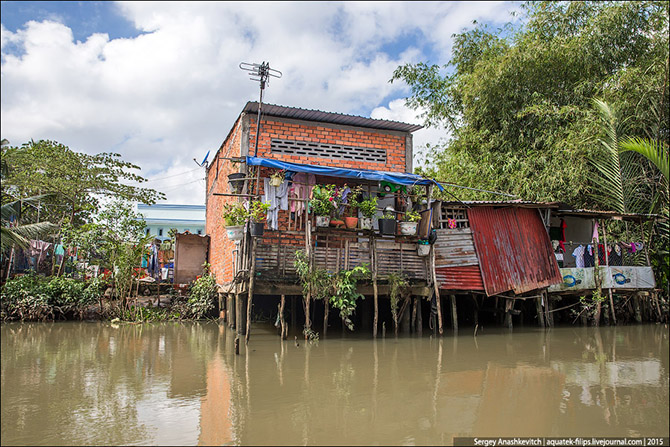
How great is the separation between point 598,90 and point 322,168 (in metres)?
9.91

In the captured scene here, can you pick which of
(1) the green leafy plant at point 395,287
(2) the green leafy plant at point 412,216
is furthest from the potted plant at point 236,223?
(2) the green leafy plant at point 412,216

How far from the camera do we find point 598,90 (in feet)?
46.7

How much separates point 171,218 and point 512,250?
2560 cm

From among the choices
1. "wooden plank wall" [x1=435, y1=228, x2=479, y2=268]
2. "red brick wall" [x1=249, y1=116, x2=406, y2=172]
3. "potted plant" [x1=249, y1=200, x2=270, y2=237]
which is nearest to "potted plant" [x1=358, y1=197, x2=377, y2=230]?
"red brick wall" [x1=249, y1=116, x2=406, y2=172]

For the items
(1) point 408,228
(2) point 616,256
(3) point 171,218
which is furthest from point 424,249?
(3) point 171,218

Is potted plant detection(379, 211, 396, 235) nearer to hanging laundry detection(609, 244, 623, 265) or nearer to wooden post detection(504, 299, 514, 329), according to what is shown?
wooden post detection(504, 299, 514, 329)

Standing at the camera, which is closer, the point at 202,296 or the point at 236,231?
the point at 236,231

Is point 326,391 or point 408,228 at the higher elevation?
point 408,228

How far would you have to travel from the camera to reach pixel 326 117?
10.7m

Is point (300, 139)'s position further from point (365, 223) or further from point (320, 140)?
point (365, 223)

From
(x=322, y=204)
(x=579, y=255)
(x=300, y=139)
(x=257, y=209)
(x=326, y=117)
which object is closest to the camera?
(x=257, y=209)

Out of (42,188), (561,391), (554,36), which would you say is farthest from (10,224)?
(554,36)

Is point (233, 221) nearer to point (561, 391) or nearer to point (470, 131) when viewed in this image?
point (561, 391)

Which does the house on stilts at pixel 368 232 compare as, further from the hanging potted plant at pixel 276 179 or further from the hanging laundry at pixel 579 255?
the hanging laundry at pixel 579 255
